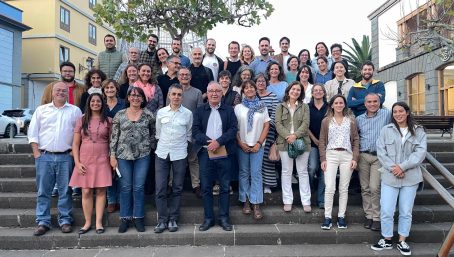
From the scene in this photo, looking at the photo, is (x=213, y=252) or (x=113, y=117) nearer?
(x=213, y=252)

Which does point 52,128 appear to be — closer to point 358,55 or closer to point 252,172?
point 252,172

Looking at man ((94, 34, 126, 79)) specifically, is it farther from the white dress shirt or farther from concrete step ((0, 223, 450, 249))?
concrete step ((0, 223, 450, 249))

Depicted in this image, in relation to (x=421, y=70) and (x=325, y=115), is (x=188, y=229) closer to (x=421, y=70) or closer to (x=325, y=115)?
(x=325, y=115)

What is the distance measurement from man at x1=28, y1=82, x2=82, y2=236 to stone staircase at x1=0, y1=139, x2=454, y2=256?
0.22 m

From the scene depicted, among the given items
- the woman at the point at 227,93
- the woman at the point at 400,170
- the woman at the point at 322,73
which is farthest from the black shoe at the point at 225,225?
the woman at the point at 322,73

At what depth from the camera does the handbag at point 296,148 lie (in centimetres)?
507

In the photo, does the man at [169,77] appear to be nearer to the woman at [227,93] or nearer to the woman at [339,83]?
the woman at [227,93]

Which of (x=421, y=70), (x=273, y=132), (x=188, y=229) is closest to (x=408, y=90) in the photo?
(x=421, y=70)

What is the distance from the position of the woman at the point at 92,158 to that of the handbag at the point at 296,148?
8.44 ft

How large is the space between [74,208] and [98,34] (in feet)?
111

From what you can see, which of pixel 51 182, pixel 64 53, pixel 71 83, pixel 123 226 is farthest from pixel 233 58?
pixel 64 53

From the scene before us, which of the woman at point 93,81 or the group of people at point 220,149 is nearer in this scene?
the group of people at point 220,149

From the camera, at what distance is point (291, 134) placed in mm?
5137

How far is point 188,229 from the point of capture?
4992 millimetres
